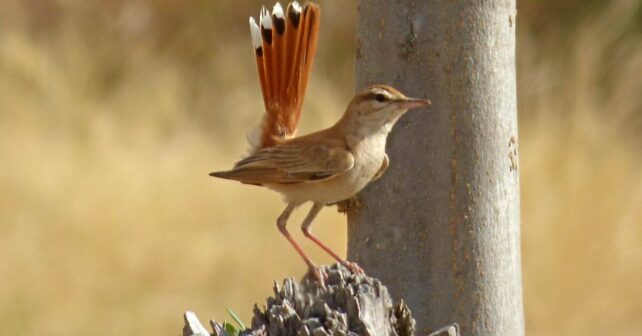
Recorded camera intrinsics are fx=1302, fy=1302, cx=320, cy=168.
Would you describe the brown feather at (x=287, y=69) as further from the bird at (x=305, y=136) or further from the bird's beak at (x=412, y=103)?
the bird's beak at (x=412, y=103)

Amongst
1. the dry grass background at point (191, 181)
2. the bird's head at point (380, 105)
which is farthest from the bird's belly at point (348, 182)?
the dry grass background at point (191, 181)

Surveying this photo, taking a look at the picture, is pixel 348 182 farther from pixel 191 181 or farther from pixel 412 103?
pixel 191 181

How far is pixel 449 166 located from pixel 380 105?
0.28m

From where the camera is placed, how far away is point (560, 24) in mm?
9953

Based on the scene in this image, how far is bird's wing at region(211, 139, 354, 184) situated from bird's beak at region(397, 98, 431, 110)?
0.27 m

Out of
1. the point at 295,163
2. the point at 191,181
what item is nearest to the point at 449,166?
the point at 295,163

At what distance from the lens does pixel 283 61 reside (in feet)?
14.0

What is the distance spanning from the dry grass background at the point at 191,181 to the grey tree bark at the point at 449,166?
3376 millimetres

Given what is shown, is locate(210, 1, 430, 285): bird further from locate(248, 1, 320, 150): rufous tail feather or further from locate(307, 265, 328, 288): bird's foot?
locate(307, 265, 328, 288): bird's foot

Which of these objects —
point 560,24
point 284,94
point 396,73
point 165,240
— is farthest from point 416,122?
point 560,24

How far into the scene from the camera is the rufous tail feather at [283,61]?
4.23 m

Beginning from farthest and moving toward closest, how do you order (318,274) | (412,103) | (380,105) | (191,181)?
(191,181), (380,105), (412,103), (318,274)

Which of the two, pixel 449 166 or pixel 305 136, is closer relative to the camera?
pixel 449 166

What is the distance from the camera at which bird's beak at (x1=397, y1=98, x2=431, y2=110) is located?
3677 mm
